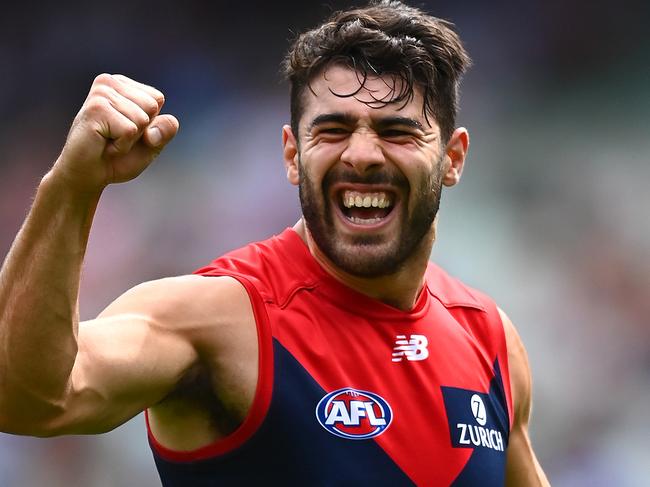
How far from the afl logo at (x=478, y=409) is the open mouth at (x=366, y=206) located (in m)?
0.60

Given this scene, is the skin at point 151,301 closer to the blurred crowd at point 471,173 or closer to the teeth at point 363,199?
the teeth at point 363,199

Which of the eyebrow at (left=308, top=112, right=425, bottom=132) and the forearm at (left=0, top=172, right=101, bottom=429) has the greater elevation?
the eyebrow at (left=308, top=112, right=425, bottom=132)

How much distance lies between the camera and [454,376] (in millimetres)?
3074

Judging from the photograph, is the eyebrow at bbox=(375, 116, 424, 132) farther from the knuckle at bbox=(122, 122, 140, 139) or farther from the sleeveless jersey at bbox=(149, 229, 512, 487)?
the knuckle at bbox=(122, 122, 140, 139)

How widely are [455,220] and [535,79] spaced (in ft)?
3.87

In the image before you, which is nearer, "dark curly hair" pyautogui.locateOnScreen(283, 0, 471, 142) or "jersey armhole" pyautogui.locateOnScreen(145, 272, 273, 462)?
"jersey armhole" pyautogui.locateOnScreen(145, 272, 273, 462)

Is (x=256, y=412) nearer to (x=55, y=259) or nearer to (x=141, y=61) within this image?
(x=55, y=259)

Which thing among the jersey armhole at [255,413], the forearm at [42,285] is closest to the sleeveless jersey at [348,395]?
the jersey armhole at [255,413]

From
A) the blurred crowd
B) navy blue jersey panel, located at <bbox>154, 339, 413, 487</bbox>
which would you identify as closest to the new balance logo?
navy blue jersey panel, located at <bbox>154, 339, 413, 487</bbox>

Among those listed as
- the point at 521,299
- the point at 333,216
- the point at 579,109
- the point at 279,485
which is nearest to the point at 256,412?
the point at 279,485

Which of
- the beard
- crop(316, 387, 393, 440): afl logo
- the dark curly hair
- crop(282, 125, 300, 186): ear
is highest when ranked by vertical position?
the dark curly hair

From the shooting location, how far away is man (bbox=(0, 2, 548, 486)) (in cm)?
209

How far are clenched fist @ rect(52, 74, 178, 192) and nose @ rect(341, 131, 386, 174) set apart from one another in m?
0.90

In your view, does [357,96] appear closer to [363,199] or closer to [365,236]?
[363,199]
